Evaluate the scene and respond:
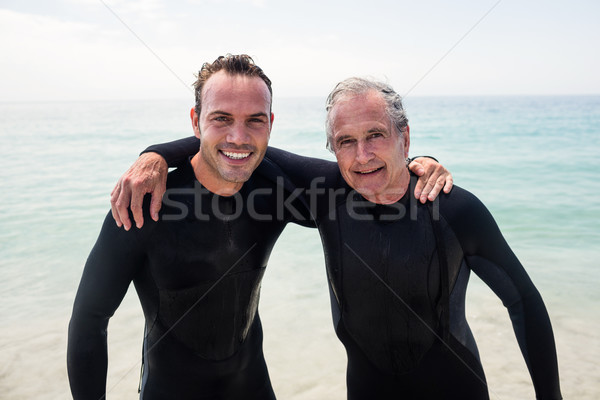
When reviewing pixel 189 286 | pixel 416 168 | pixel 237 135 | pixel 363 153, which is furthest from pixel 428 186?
pixel 189 286

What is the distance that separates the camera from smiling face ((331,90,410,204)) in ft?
6.48

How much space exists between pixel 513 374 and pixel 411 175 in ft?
9.10

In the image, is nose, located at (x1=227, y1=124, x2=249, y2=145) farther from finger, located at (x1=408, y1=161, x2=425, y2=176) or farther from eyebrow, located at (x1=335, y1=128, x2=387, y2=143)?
finger, located at (x1=408, y1=161, x2=425, y2=176)

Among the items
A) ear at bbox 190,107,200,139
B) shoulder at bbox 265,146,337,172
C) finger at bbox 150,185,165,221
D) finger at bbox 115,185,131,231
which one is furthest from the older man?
finger at bbox 115,185,131,231

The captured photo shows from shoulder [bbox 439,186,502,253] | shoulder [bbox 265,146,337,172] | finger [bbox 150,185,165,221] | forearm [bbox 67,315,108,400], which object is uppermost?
Result: shoulder [bbox 265,146,337,172]

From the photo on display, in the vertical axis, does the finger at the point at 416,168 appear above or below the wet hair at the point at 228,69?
below

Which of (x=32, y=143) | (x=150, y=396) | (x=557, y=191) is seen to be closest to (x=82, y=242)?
(x=150, y=396)

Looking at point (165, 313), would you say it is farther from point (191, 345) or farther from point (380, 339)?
point (380, 339)

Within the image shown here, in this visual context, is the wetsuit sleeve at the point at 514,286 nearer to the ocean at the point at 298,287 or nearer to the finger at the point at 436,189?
the finger at the point at 436,189

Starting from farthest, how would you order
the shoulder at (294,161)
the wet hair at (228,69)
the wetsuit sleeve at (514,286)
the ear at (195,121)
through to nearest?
the shoulder at (294,161), the ear at (195,121), the wet hair at (228,69), the wetsuit sleeve at (514,286)

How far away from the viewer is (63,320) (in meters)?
5.21

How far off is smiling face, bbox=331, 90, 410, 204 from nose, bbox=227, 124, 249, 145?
39 centimetres

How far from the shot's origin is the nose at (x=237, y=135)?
2.00 meters

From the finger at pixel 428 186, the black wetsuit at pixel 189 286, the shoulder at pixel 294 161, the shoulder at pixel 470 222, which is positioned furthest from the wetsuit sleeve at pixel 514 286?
the black wetsuit at pixel 189 286
